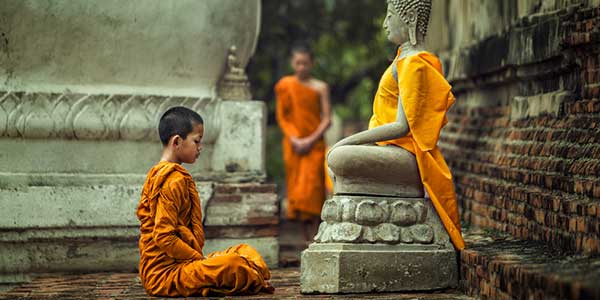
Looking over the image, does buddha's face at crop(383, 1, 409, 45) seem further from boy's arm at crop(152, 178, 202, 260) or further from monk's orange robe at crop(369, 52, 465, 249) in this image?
boy's arm at crop(152, 178, 202, 260)

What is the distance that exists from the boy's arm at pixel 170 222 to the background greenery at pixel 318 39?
21.5ft

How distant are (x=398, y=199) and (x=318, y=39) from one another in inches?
345

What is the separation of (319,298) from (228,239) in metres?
1.83

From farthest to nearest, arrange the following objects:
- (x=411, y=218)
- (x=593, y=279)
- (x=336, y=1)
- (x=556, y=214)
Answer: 1. (x=336, y=1)
2. (x=411, y=218)
3. (x=556, y=214)
4. (x=593, y=279)

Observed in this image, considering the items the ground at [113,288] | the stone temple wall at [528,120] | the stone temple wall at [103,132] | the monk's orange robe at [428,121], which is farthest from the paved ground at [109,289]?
the stone temple wall at [528,120]

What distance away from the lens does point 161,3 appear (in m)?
6.74

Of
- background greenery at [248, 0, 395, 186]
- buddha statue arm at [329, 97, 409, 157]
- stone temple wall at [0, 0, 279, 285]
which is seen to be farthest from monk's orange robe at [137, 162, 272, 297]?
background greenery at [248, 0, 395, 186]

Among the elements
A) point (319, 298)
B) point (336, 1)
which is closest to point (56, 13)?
point (319, 298)

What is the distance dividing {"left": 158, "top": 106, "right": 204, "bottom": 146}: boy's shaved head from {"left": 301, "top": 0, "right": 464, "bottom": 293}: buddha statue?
2.44 feet

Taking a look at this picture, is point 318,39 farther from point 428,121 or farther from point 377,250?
point 377,250

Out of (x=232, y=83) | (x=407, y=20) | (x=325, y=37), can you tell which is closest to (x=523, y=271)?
(x=407, y=20)

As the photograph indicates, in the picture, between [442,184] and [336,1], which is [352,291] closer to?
[442,184]

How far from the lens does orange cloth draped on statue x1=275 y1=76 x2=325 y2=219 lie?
363 inches

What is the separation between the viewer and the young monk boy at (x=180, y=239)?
5066 mm
